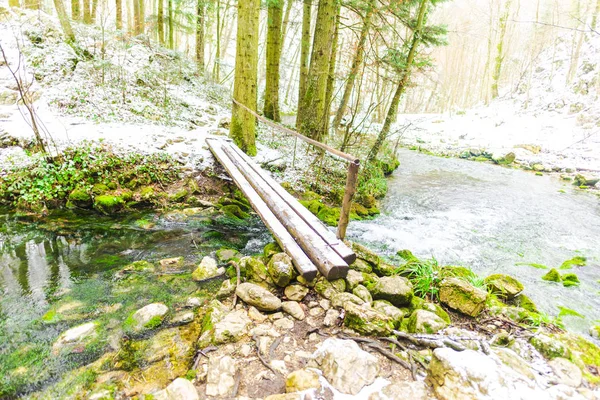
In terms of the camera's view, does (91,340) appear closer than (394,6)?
Yes

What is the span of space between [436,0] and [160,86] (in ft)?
29.0

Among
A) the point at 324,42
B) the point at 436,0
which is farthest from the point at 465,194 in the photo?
the point at 324,42

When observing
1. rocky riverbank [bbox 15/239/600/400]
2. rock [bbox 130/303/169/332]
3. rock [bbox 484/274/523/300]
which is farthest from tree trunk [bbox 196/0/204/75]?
rock [bbox 484/274/523/300]

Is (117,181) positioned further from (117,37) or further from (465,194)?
(465,194)

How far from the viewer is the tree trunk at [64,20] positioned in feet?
28.6

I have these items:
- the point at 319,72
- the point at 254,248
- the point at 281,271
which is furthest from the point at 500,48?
the point at 281,271

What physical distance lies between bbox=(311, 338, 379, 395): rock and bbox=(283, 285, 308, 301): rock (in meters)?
0.71

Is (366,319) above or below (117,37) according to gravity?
below

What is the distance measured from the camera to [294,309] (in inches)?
104

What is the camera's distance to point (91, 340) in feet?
7.89

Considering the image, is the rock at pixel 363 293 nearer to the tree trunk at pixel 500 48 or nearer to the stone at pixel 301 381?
the stone at pixel 301 381

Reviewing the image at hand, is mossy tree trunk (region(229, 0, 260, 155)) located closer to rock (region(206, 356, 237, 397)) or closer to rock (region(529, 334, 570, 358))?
rock (region(206, 356, 237, 397))

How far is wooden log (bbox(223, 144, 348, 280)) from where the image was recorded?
2793 millimetres

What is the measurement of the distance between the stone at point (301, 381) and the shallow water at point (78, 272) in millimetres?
1594
